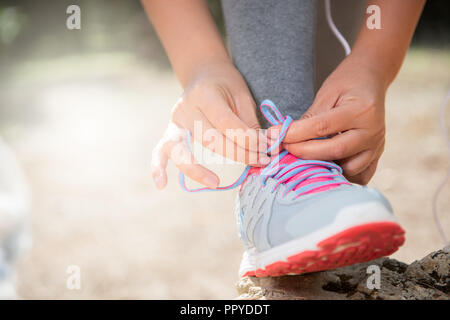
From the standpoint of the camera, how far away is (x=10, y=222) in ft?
3.23

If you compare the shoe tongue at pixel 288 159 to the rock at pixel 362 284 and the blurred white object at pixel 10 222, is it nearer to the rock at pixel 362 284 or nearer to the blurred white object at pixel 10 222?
the rock at pixel 362 284

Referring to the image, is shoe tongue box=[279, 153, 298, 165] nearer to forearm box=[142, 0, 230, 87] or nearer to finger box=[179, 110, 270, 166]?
finger box=[179, 110, 270, 166]

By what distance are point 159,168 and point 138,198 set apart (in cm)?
170

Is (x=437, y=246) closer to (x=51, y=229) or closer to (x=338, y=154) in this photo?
(x=338, y=154)

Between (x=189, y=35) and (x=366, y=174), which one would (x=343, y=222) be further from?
(x=189, y=35)

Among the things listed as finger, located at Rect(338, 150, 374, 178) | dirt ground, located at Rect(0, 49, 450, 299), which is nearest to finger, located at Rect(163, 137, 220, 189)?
finger, located at Rect(338, 150, 374, 178)

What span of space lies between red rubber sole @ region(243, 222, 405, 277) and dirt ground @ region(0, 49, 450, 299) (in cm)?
115

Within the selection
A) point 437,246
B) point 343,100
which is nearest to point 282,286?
point 343,100

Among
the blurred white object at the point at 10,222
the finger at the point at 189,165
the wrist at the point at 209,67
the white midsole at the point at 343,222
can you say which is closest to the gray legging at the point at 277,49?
the wrist at the point at 209,67

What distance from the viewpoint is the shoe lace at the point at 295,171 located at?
713 millimetres

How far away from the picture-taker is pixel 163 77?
532 centimetres

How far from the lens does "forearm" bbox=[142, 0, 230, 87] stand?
90 cm

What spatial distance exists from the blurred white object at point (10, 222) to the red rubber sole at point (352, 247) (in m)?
0.65

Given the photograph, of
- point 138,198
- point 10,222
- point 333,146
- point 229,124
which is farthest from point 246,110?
point 138,198
